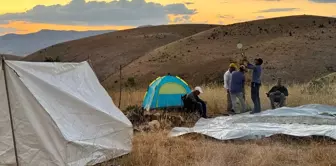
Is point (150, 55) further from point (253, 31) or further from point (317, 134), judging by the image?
point (317, 134)

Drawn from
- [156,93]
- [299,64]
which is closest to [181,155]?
[156,93]

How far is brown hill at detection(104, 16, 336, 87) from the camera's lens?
3766 centimetres

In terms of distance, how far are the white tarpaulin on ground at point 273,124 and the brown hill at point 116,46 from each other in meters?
45.1

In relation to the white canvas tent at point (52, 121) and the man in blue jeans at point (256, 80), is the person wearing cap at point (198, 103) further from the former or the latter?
the white canvas tent at point (52, 121)

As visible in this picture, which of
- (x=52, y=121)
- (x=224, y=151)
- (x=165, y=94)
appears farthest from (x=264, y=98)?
(x=52, y=121)

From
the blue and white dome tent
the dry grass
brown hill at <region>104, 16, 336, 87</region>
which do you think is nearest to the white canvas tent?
the dry grass

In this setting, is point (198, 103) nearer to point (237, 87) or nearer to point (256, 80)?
point (237, 87)

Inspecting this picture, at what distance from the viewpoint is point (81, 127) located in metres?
7.92

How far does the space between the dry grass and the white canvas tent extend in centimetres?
63

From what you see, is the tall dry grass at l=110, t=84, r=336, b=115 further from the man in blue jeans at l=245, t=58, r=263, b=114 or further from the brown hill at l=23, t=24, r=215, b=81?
A: the brown hill at l=23, t=24, r=215, b=81

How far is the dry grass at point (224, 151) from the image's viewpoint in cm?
857

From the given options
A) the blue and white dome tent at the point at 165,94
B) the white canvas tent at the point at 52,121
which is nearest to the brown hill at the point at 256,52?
the blue and white dome tent at the point at 165,94

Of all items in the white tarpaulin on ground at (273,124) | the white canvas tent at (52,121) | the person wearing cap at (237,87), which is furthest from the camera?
the person wearing cap at (237,87)

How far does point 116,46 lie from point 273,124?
214ft
